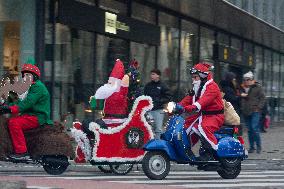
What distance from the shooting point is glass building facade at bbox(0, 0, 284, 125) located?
19922mm

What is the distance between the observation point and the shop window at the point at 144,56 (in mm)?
24833

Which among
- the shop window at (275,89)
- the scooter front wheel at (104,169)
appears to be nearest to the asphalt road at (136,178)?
the scooter front wheel at (104,169)

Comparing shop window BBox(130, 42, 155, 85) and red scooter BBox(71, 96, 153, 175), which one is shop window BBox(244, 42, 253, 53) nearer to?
shop window BBox(130, 42, 155, 85)

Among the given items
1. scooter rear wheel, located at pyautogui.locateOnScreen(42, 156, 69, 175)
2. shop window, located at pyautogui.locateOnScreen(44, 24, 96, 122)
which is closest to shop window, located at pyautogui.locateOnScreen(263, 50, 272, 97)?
shop window, located at pyautogui.locateOnScreen(44, 24, 96, 122)

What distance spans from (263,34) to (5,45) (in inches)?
900

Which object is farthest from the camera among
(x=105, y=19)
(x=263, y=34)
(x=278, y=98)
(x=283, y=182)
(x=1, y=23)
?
(x=278, y=98)

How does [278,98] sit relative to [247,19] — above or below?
below

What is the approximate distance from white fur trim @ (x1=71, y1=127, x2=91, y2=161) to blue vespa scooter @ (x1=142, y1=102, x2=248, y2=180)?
3.74 feet

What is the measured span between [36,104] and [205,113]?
2.38 meters

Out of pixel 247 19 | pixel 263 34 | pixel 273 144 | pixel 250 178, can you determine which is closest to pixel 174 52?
pixel 273 144

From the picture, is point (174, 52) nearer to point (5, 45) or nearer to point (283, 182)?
point (5, 45)

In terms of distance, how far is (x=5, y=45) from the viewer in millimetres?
19703

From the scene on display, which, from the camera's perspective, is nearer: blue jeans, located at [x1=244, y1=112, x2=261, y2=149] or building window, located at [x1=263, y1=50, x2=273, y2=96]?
Result: blue jeans, located at [x1=244, y1=112, x2=261, y2=149]

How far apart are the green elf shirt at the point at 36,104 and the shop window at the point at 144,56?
1182 cm
